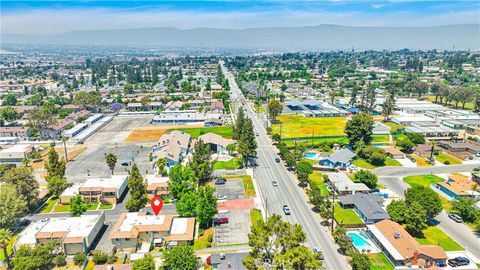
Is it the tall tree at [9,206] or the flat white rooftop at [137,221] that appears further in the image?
the tall tree at [9,206]

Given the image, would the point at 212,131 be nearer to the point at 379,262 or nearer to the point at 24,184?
the point at 24,184

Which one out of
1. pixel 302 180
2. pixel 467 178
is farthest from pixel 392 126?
pixel 302 180

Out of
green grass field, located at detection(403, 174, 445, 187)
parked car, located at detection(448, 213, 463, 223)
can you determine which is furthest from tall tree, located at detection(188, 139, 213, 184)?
parked car, located at detection(448, 213, 463, 223)

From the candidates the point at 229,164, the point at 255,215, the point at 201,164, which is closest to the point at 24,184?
the point at 201,164

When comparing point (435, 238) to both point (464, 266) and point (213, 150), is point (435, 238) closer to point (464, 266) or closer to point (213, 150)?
point (464, 266)

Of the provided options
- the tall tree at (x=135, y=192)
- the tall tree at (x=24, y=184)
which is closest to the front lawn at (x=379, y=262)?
the tall tree at (x=135, y=192)

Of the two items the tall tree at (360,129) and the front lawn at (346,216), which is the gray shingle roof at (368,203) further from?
the tall tree at (360,129)
